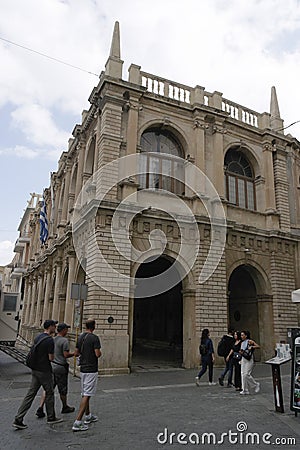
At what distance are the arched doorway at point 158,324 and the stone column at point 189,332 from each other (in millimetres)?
2299

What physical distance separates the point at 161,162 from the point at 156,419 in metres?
12.2

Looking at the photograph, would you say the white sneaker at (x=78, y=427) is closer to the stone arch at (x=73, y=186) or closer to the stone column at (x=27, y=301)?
the stone arch at (x=73, y=186)

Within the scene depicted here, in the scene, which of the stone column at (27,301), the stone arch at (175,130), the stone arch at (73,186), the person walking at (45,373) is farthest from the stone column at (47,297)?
the person walking at (45,373)

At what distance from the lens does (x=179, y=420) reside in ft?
22.9

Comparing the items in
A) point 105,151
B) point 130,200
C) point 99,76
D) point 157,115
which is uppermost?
point 99,76

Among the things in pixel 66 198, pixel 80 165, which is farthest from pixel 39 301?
pixel 80 165

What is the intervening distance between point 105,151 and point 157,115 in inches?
143

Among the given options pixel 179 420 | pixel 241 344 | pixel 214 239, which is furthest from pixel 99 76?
pixel 179 420

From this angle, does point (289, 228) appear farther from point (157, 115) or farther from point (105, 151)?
point (105, 151)

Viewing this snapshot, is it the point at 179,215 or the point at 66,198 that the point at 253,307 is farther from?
the point at 66,198

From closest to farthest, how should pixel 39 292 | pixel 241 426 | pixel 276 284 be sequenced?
1. pixel 241 426
2. pixel 276 284
3. pixel 39 292

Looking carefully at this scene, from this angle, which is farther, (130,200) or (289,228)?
(289,228)

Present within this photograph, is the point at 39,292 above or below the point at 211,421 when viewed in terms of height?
above

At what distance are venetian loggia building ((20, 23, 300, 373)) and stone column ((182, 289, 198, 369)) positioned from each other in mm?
46
